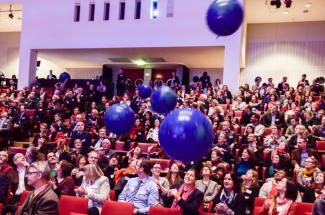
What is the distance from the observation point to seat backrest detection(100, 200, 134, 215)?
15.6ft

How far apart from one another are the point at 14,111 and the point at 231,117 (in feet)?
17.7

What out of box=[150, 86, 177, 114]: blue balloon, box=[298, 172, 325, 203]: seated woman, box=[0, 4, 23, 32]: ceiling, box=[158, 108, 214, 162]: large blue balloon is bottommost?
box=[298, 172, 325, 203]: seated woman

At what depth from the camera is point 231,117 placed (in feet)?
32.1

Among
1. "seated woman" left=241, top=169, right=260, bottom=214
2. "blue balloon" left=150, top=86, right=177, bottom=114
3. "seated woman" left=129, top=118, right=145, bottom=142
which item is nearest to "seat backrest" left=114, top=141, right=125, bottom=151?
"seated woman" left=129, top=118, right=145, bottom=142

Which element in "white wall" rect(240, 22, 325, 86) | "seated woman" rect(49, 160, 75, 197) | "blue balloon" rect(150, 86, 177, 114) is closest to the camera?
→ "seated woman" rect(49, 160, 75, 197)

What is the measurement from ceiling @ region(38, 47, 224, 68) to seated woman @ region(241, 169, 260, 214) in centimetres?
829

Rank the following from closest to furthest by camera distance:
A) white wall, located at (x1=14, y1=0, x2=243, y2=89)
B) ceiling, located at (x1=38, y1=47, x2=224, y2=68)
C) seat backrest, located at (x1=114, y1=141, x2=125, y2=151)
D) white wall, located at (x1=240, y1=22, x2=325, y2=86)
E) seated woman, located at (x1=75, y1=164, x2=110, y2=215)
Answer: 1. seated woman, located at (x1=75, y1=164, x2=110, y2=215)
2. seat backrest, located at (x1=114, y1=141, x2=125, y2=151)
3. white wall, located at (x1=14, y1=0, x2=243, y2=89)
4. ceiling, located at (x1=38, y1=47, x2=224, y2=68)
5. white wall, located at (x1=240, y1=22, x2=325, y2=86)

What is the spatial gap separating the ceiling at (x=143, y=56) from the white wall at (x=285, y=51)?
1254 mm

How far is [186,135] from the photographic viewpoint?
4.27m

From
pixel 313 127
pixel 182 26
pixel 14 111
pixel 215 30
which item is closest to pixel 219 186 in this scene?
pixel 215 30

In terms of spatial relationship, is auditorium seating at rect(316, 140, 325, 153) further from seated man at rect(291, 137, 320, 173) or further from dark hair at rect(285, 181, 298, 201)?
dark hair at rect(285, 181, 298, 201)

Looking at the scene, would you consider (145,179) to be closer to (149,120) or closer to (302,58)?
(149,120)

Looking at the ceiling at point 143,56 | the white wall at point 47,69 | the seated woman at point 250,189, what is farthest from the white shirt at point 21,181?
the white wall at point 47,69

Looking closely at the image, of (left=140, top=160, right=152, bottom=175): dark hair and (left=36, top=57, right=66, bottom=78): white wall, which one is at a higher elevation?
(left=36, top=57, right=66, bottom=78): white wall
